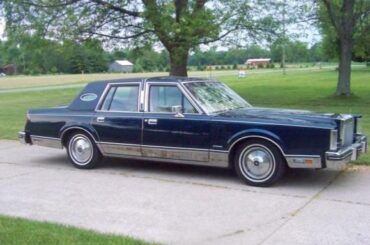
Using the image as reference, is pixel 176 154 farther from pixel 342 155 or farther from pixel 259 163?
pixel 342 155

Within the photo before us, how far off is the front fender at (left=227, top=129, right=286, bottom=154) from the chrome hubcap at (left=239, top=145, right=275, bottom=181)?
16cm

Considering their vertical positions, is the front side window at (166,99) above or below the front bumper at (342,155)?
above

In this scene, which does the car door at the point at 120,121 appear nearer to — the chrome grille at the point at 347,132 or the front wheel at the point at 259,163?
the front wheel at the point at 259,163

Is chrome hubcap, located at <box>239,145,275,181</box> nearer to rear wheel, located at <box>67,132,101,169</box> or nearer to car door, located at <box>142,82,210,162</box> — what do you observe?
car door, located at <box>142,82,210,162</box>

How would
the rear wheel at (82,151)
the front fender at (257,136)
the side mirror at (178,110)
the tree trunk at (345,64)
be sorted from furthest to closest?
1. the tree trunk at (345,64)
2. the rear wheel at (82,151)
3. the side mirror at (178,110)
4. the front fender at (257,136)

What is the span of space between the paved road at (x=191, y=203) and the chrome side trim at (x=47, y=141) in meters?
0.33

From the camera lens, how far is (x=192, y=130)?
290 inches

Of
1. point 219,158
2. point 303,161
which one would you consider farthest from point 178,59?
point 303,161

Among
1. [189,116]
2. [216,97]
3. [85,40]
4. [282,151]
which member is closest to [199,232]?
[282,151]

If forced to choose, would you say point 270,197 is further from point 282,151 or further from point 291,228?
point 291,228

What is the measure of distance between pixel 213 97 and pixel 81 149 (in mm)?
2204

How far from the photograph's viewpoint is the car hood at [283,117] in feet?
22.2

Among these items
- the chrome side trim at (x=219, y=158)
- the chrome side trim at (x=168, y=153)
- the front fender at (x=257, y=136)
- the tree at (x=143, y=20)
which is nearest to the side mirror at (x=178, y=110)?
the chrome side trim at (x=168, y=153)

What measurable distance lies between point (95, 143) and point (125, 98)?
2.72ft
